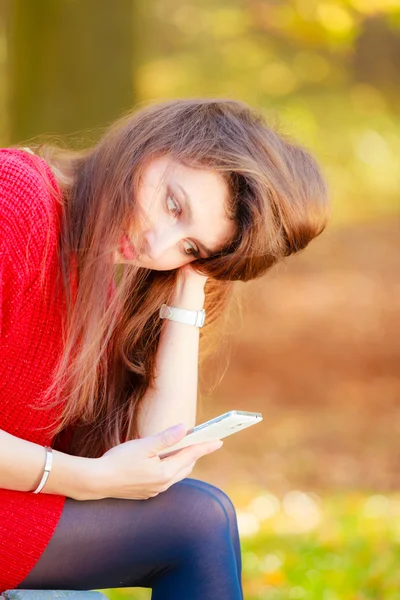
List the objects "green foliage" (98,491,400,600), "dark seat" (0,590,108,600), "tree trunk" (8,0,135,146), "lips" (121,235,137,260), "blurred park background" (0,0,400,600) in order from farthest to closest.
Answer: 1. "tree trunk" (8,0,135,146)
2. "blurred park background" (0,0,400,600)
3. "green foliage" (98,491,400,600)
4. "lips" (121,235,137,260)
5. "dark seat" (0,590,108,600)

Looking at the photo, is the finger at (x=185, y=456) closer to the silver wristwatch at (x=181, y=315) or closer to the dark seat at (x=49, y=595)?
the dark seat at (x=49, y=595)

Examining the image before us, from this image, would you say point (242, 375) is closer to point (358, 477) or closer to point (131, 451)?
point (358, 477)

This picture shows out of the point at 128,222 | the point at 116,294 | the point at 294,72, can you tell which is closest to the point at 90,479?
the point at 116,294

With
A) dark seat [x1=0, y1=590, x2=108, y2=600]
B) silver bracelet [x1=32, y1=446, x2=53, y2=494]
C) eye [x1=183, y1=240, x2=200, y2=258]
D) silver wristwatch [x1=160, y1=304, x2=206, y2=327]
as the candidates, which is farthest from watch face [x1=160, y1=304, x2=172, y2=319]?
dark seat [x1=0, y1=590, x2=108, y2=600]

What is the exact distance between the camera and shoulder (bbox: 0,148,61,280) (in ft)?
6.39

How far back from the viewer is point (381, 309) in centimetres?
1036

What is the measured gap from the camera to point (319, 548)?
4195 millimetres

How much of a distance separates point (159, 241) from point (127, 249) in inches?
3.3

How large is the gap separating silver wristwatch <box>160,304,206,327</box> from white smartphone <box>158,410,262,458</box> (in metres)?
0.44

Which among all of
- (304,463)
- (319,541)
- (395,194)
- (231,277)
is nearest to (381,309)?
(395,194)

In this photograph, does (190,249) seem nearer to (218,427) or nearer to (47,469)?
(218,427)

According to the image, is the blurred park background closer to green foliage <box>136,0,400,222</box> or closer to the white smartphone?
green foliage <box>136,0,400,222</box>

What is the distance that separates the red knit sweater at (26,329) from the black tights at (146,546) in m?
0.05

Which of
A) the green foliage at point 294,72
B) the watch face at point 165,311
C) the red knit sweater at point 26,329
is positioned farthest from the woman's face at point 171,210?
the green foliage at point 294,72
